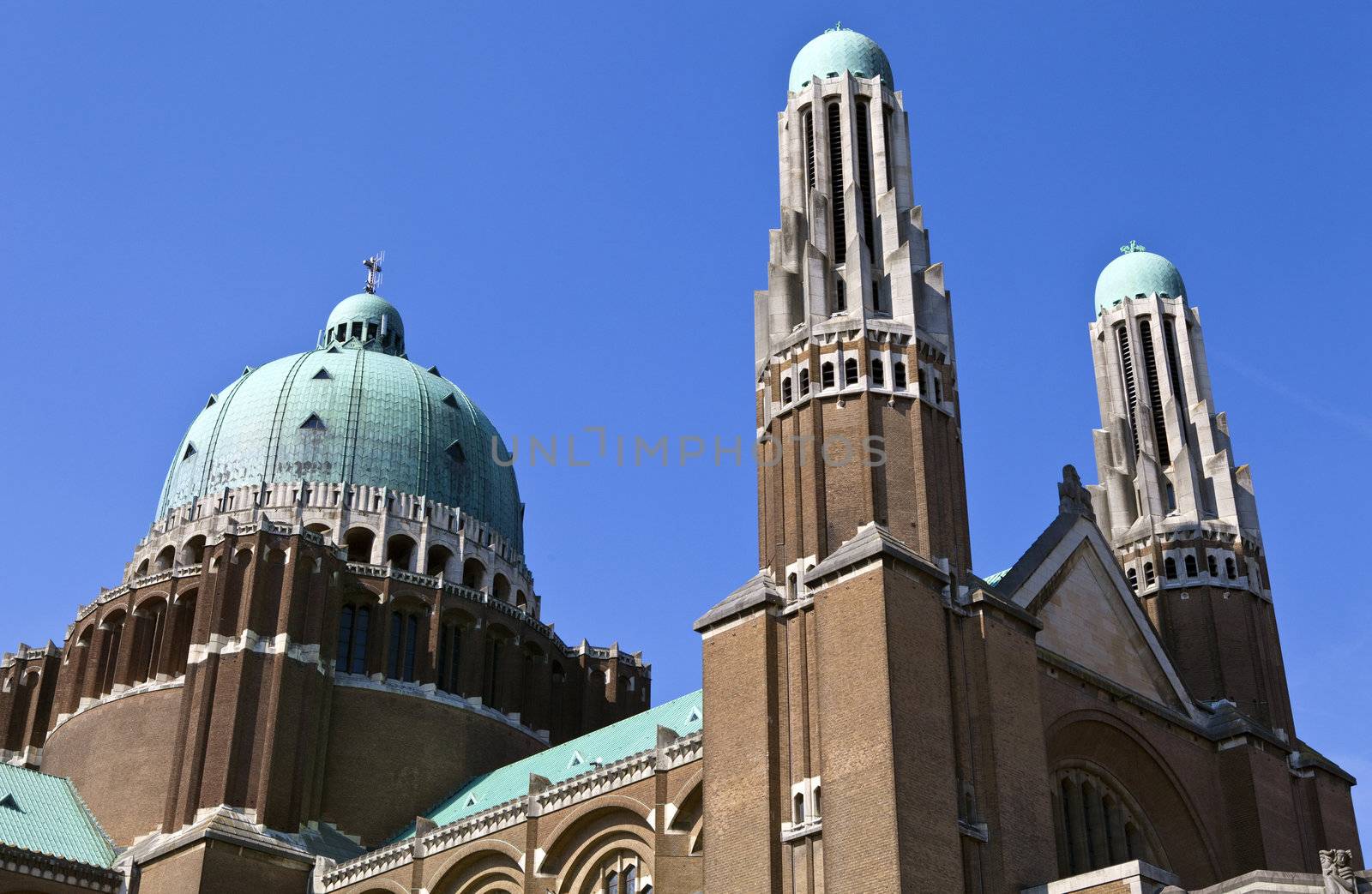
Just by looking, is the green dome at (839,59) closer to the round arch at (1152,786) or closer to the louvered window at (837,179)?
the louvered window at (837,179)

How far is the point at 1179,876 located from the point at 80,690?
38756 millimetres

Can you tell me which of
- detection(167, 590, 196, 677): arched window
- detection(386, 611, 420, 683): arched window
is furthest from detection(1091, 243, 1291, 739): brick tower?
detection(167, 590, 196, 677): arched window

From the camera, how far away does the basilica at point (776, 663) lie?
37062 millimetres

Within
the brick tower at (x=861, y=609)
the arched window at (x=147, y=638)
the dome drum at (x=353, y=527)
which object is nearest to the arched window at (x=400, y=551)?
the dome drum at (x=353, y=527)

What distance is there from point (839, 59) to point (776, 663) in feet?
61.9

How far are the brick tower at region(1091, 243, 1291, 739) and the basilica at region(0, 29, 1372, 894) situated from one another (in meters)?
0.11

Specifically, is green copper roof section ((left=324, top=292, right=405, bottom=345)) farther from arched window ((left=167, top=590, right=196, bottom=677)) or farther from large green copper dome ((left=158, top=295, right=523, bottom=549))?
arched window ((left=167, top=590, right=196, bottom=677))

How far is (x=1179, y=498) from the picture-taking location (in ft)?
172

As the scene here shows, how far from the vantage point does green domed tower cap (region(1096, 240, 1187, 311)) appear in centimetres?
5512

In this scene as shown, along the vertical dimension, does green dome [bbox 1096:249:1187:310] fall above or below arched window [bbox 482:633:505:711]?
above

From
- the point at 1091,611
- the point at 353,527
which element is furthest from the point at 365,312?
the point at 1091,611

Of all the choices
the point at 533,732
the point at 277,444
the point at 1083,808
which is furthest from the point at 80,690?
the point at 1083,808

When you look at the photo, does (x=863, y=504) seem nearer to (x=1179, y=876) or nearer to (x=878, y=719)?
(x=878, y=719)

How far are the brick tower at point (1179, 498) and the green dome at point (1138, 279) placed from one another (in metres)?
0.04
